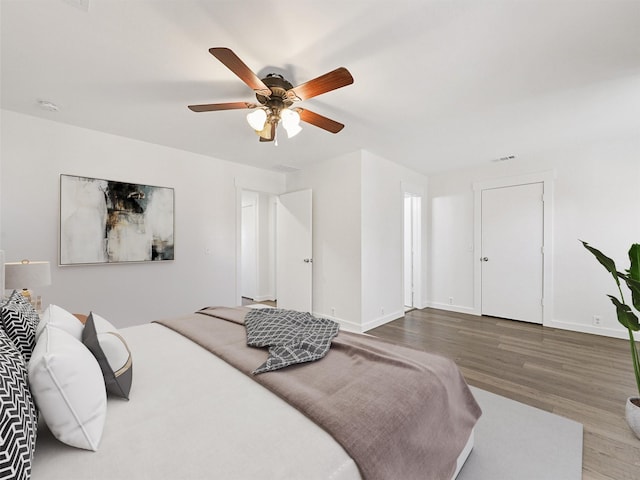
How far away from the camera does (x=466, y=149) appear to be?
379 cm

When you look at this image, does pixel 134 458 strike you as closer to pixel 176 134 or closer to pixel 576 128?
pixel 176 134

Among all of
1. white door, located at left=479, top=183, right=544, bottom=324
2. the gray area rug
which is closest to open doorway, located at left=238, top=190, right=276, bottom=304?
white door, located at left=479, top=183, right=544, bottom=324

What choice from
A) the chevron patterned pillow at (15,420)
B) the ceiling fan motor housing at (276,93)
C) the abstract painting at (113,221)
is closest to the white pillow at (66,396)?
the chevron patterned pillow at (15,420)

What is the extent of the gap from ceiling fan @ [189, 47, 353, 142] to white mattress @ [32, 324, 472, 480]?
1629mm

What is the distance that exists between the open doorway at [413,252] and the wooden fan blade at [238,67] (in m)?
3.70

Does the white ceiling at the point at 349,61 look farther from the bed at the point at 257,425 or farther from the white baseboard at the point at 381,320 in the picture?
the white baseboard at the point at 381,320

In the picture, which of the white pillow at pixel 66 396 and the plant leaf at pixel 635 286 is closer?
the white pillow at pixel 66 396

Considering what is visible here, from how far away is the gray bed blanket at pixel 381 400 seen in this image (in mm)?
928

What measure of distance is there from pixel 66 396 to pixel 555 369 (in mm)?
3607

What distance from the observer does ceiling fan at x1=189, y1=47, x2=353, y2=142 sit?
1655mm

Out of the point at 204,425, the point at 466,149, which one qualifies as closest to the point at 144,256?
the point at 204,425

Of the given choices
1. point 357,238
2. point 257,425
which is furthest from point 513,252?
point 257,425

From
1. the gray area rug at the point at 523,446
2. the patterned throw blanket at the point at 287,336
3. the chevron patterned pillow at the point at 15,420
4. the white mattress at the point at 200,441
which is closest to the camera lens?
the chevron patterned pillow at the point at 15,420

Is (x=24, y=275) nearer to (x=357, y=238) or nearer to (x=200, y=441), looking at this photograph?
(x=200, y=441)
